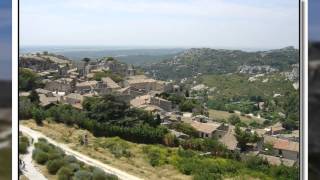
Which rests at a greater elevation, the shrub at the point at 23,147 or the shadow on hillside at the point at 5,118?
the shadow on hillside at the point at 5,118

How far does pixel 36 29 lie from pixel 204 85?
3.87 ft

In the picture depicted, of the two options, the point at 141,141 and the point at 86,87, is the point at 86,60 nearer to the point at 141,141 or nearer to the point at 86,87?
the point at 86,87

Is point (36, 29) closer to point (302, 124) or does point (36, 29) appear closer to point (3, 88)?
point (3, 88)

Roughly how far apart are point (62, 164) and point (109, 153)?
32cm

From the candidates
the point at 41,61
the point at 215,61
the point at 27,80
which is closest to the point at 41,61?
the point at 41,61

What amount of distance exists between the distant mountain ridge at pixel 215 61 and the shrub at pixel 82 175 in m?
0.80

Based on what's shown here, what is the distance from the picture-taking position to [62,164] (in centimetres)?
277

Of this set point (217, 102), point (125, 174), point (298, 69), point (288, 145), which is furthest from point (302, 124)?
point (125, 174)

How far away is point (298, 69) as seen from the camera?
285cm

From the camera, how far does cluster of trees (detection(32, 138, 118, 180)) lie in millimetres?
2758

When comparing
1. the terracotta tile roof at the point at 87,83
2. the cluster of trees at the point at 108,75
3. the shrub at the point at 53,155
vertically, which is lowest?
the shrub at the point at 53,155

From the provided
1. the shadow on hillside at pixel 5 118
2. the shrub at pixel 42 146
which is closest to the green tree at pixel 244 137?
the shrub at pixel 42 146

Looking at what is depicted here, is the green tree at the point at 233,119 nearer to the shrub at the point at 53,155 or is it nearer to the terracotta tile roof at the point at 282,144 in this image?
the terracotta tile roof at the point at 282,144

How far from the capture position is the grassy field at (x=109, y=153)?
277 cm
